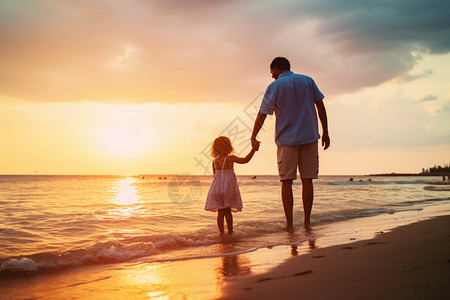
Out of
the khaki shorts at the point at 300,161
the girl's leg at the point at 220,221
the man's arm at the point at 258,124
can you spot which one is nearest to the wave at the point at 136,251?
the girl's leg at the point at 220,221


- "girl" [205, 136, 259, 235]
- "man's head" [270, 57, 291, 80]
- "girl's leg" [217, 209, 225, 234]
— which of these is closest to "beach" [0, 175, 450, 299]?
"girl's leg" [217, 209, 225, 234]

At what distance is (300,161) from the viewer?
5.00 metres

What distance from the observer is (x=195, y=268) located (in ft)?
9.45

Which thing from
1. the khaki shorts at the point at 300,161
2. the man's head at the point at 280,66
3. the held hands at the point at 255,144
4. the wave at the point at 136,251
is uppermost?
the man's head at the point at 280,66

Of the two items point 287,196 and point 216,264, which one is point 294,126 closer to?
point 287,196

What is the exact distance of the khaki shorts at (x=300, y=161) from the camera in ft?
16.1

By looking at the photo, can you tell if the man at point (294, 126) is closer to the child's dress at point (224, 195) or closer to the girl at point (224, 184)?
the girl at point (224, 184)

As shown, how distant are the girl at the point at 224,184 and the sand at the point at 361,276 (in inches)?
96.2

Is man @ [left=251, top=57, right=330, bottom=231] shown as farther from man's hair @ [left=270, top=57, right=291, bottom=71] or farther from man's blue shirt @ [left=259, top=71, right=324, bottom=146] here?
man's hair @ [left=270, top=57, right=291, bottom=71]

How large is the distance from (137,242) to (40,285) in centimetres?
166

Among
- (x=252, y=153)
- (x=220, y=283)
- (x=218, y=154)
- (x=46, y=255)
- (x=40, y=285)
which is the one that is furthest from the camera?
(x=218, y=154)

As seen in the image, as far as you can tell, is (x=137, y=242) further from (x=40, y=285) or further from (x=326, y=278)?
(x=326, y=278)

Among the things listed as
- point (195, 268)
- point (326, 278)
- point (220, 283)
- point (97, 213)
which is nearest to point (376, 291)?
point (326, 278)

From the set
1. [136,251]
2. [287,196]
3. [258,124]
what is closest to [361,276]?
[136,251]
